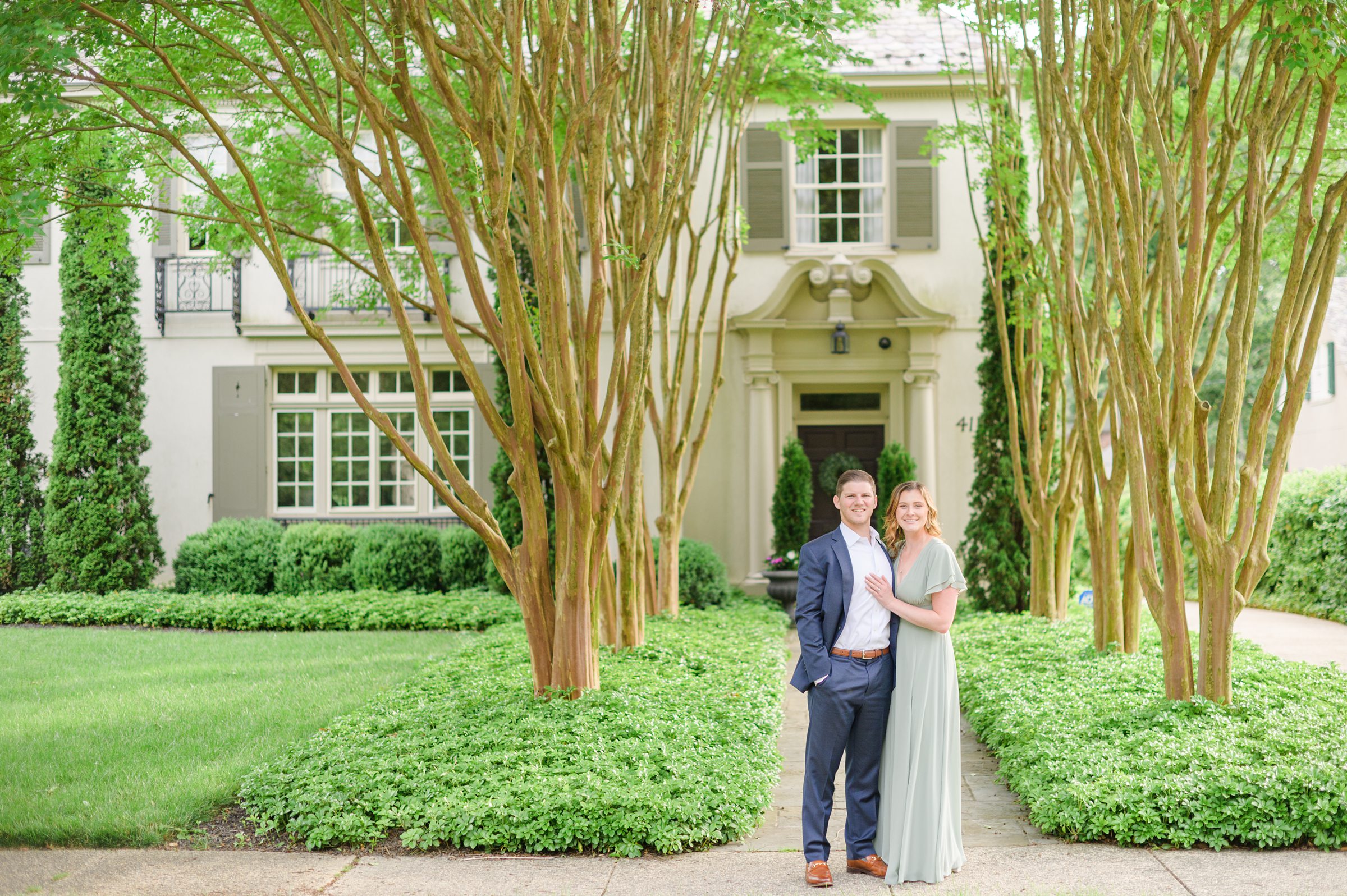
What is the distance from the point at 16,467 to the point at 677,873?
12.3m

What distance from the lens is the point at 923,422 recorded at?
45.6 feet

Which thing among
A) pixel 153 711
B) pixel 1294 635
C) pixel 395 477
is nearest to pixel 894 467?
pixel 1294 635

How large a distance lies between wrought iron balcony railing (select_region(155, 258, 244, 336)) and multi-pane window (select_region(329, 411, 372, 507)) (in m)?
1.90

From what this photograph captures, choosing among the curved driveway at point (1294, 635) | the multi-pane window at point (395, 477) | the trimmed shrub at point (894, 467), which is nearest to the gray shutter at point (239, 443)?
the multi-pane window at point (395, 477)

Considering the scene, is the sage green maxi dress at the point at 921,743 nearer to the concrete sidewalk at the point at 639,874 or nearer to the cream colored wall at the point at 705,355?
the concrete sidewalk at the point at 639,874

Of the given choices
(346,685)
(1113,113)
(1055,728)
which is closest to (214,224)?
(346,685)

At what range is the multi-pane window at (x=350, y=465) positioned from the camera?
49.2 feet

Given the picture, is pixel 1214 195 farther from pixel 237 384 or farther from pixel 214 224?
pixel 237 384

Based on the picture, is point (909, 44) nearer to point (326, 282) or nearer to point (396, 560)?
point (326, 282)

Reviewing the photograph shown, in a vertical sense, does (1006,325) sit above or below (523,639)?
above

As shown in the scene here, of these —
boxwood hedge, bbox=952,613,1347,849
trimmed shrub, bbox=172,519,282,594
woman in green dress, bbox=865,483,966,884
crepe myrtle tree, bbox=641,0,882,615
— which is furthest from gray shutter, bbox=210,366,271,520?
woman in green dress, bbox=865,483,966,884

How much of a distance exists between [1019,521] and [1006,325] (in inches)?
82.7

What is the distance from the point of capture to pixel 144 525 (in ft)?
43.7

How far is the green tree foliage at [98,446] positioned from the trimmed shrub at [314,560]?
1591mm
